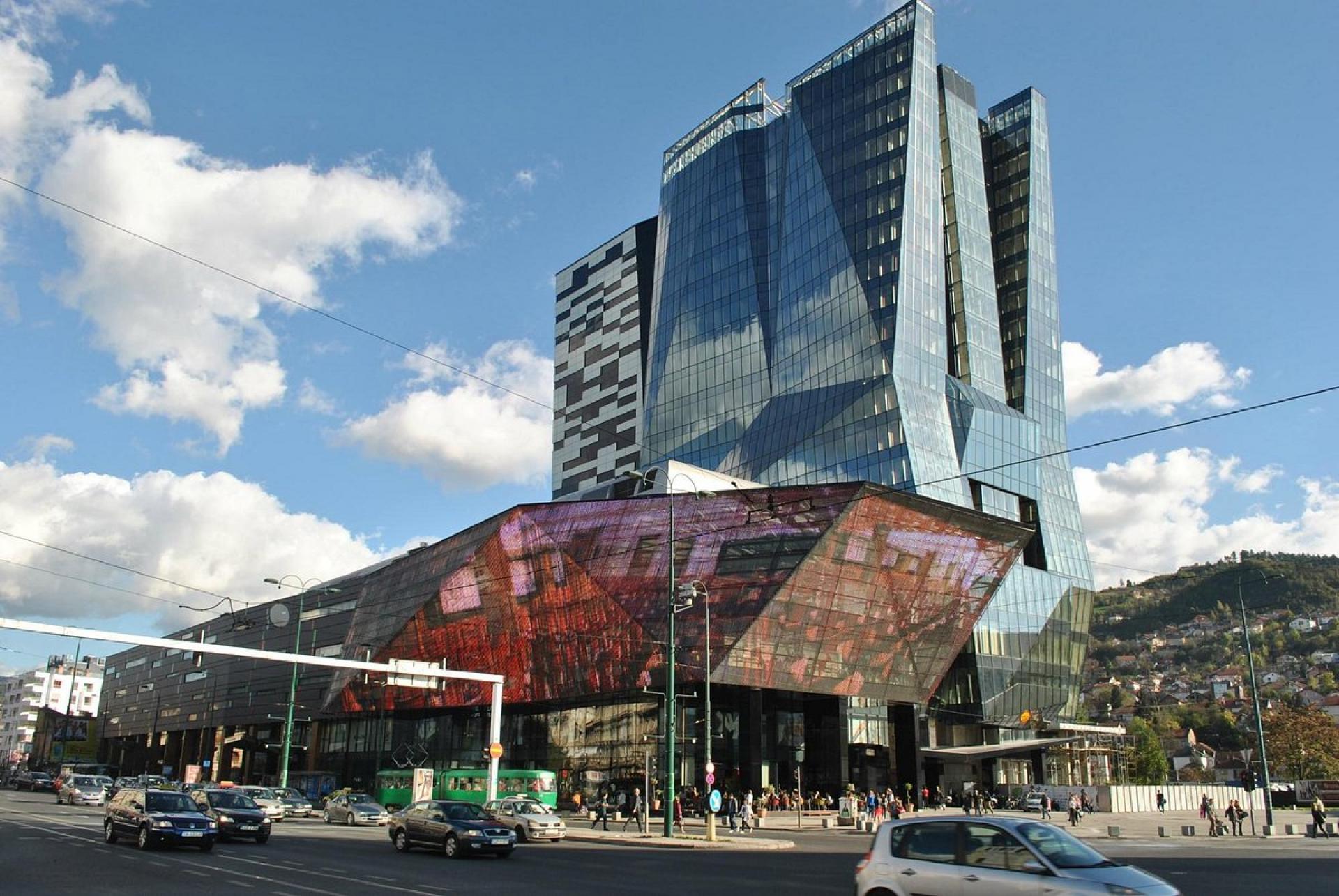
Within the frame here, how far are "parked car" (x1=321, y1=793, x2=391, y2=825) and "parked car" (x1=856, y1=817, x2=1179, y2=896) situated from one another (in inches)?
1634

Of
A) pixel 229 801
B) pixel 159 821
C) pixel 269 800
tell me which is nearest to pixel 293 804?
pixel 269 800

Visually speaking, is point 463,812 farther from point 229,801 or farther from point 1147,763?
point 1147,763

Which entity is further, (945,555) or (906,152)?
(906,152)

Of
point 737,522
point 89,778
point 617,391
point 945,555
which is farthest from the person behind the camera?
point 617,391

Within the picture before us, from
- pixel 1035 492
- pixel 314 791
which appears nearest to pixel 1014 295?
pixel 1035 492

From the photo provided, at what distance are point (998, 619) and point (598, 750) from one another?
140 ft

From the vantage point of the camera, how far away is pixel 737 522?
167 feet

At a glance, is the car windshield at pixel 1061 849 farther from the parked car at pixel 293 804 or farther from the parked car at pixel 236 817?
the parked car at pixel 293 804

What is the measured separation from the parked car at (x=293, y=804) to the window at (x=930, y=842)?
154 feet

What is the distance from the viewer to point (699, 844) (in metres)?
31.9

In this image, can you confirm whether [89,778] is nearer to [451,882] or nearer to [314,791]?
[314,791]

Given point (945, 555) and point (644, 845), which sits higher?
point (945, 555)

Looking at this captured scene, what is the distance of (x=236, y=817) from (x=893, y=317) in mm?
66335

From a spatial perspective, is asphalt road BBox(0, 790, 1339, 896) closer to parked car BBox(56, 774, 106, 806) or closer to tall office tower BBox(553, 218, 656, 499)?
parked car BBox(56, 774, 106, 806)
